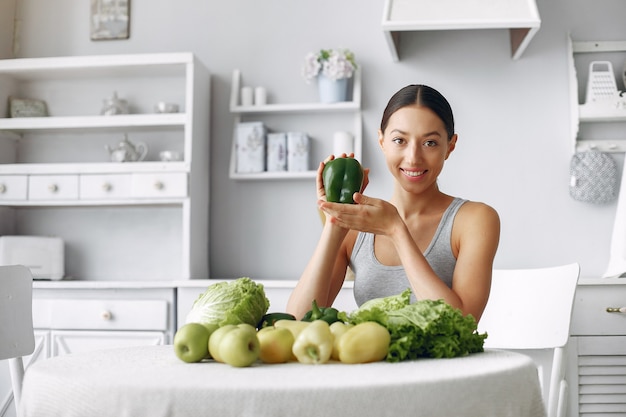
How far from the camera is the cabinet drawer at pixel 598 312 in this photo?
2969 millimetres

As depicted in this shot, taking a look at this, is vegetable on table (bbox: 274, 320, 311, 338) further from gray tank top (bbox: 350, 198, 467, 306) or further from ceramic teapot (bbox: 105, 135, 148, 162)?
ceramic teapot (bbox: 105, 135, 148, 162)

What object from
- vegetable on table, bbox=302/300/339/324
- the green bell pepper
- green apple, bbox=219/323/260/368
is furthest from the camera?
the green bell pepper

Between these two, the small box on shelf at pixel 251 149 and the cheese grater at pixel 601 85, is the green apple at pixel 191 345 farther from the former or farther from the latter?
the cheese grater at pixel 601 85

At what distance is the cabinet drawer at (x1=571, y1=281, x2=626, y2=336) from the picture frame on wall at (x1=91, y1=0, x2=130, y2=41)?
2645 mm

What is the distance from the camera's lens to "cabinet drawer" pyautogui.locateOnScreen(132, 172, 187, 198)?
348 centimetres

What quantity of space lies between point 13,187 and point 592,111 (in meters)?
2.80

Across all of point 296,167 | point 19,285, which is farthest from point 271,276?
point 19,285

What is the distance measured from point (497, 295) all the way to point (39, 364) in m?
1.53

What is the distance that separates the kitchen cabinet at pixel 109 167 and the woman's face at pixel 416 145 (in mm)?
1942

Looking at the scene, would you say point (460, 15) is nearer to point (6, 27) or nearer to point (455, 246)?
point (455, 246)

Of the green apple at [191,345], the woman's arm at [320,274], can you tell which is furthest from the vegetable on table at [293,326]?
the woman's arm at [320,274]

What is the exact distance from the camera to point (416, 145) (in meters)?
1.65

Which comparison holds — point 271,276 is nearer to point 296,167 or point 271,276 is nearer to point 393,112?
point 296,167

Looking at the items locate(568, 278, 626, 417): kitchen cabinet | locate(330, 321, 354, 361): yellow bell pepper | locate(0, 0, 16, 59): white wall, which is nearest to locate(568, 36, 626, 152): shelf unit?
locate(568, 278, 626, 417): kitchen cabinet
